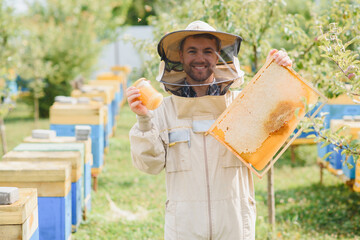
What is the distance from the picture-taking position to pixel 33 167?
3.34 metres

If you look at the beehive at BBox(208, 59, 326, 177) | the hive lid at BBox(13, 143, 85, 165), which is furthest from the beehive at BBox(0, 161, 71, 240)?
the beehive at BBox(208, 59, 326, 177)

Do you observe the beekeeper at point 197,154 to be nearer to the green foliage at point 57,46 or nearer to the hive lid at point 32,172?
the hive lid at point 32,172

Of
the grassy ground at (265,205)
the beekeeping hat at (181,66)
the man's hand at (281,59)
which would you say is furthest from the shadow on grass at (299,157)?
the man's hand at (281,59)

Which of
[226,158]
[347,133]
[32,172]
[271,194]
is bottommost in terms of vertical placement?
[271,194]

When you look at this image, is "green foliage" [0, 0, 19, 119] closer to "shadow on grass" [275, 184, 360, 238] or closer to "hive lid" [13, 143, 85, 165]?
"hive lid" [13, 143, 85, 165]

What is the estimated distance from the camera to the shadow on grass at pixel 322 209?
4.83 m

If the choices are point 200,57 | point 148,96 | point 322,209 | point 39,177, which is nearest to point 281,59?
point 200,57

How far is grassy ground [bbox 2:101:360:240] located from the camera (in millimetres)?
4684

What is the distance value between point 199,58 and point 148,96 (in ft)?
1.53

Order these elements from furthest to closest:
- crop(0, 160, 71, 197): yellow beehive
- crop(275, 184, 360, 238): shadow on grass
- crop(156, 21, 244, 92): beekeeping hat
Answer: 1. crop(275, 184, 360, 238): shadow on grass
2. crop(0, 160, 71, 197): yellow beehive
3. crop(156, 21, 244, 92): beekeeping hat

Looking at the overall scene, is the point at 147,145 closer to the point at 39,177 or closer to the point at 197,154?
the point at 197,154

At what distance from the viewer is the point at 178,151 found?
7.94 ft

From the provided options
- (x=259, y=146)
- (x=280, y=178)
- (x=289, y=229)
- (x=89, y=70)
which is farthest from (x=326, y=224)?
(x=89, y=70)

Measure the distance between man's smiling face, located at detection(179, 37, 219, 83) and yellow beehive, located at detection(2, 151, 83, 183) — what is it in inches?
66.1
